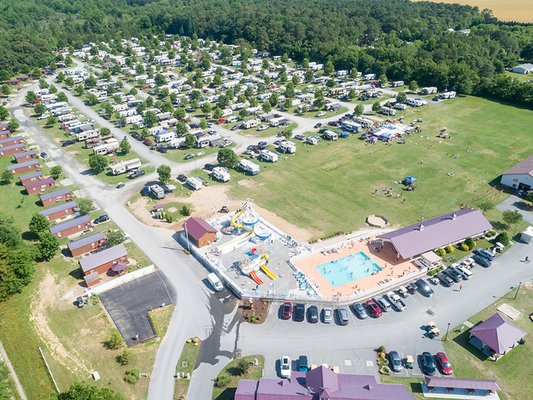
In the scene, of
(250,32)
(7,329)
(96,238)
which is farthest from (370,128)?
A: (250,32)

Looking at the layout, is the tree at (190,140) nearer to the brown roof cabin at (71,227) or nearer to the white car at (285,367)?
the brown roof cabin at (71,227)

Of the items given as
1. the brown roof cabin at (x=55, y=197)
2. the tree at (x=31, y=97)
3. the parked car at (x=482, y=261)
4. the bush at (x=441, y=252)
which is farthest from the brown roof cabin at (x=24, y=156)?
the parked car at (x=482, y=261)

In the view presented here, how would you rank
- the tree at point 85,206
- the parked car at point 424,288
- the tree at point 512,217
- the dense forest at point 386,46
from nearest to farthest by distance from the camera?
the parked car at point 424,288, the tree at point 512,217, the tree at point 85,206, the dense forest at point 386,46

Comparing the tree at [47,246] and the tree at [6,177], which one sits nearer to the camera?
the tree at [47,246]

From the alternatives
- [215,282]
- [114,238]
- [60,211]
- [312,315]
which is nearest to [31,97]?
[60,211]

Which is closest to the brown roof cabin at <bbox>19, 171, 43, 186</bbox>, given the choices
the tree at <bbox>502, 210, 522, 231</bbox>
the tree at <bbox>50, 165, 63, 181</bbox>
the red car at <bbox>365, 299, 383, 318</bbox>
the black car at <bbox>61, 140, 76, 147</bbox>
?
the tree at <bbox>50, 165, 63, 181</bbox>
